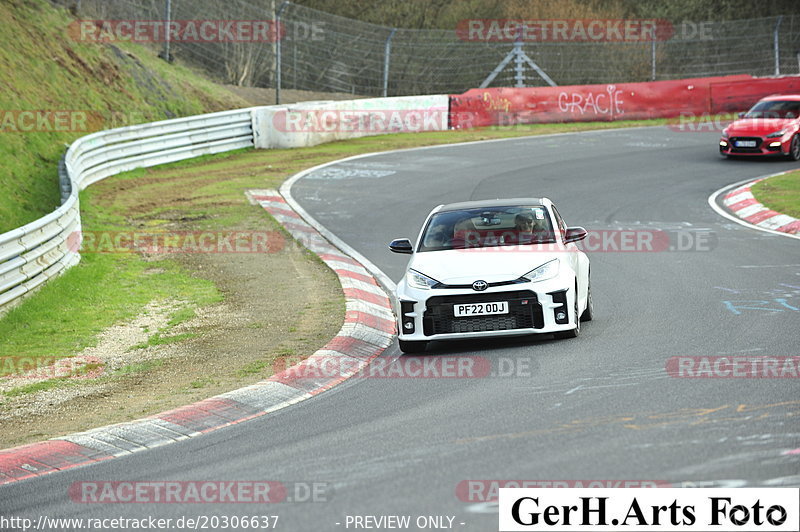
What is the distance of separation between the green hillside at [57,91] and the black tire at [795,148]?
15877 mm

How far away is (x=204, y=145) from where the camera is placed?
27172 mm

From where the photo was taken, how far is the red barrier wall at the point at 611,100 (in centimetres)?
3309

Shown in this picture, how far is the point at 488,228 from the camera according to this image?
35.6ft

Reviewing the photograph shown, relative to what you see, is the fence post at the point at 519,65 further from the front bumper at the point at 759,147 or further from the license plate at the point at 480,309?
the license plate at the point at 480,309

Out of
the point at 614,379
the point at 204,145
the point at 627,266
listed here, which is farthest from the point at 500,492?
the point at 204,145

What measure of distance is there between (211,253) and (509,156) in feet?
38.3

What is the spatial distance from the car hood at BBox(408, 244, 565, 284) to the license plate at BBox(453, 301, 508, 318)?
0.22 m

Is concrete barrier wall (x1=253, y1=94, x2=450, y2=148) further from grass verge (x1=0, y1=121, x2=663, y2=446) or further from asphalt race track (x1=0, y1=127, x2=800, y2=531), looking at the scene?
asphalt race track (x1=0, y1=127, x2=800, y2=531)

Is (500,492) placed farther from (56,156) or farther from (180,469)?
(56,156)

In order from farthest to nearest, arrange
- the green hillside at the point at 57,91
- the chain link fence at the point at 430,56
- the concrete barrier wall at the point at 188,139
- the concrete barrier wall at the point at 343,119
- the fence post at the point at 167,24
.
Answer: the chain link fence at the point at 430,56 → the fence post at the point at 167,24 → the concrete barrier wall at the point at 343,119 → the green hillside at the point at 57,91 → the concrete barrier wall at the point at 188,139

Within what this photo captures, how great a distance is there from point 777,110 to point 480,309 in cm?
1861

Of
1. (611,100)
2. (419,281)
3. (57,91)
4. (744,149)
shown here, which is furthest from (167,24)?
(419,281)

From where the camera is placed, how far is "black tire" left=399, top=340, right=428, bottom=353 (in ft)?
32.4

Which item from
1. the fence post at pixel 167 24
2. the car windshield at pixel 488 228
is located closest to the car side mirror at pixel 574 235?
the car windshield at pixel 488 228
